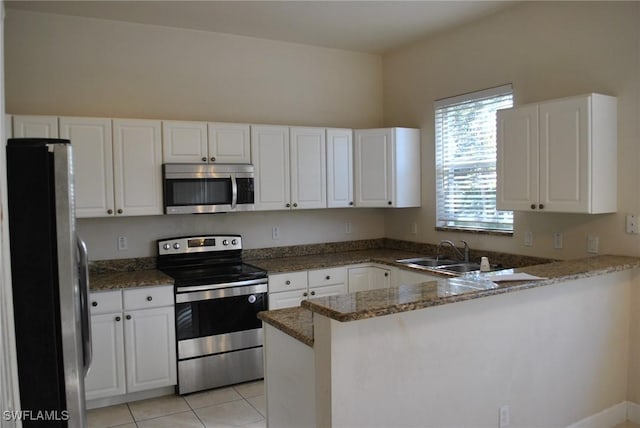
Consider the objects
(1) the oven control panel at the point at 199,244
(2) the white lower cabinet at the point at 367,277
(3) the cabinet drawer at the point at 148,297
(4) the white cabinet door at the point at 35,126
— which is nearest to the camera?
(4) the white cabinet door at the point at 35,126

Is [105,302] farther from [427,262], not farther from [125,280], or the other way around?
[427,262]

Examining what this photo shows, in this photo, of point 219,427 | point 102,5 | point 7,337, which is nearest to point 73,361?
point 7,337

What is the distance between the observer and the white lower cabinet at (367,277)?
4496 millimetres

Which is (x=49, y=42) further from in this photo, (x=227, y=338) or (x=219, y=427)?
(x=219, y=427)

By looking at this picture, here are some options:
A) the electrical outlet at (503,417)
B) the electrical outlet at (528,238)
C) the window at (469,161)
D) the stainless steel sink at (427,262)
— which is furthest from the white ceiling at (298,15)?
the electrical outlet at (503,417)

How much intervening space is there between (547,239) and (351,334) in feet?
7.58

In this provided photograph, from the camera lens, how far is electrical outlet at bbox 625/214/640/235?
319 cm

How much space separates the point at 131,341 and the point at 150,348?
0.14m

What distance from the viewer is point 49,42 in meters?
3.95

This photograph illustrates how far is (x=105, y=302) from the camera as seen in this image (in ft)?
11.7

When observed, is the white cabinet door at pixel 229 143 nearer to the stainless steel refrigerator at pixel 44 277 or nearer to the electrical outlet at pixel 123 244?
the electrical outlet at pixel 123 244

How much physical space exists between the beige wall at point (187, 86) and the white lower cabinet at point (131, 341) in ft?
2.19

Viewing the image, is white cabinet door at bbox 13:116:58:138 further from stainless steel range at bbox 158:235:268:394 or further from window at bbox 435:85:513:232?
window at bbox 435:85:513:232

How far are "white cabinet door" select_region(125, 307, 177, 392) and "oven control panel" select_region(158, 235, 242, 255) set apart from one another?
0.70 meters
